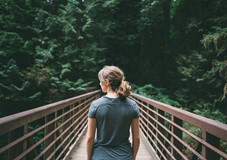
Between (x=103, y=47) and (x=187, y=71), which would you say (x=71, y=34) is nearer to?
(x=103, y=47)

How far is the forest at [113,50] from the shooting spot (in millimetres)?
17734

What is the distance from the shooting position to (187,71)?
1866 centimetres

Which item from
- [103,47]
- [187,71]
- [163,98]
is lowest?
[163,98]

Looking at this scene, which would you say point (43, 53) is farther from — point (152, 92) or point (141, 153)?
point (141, 153)

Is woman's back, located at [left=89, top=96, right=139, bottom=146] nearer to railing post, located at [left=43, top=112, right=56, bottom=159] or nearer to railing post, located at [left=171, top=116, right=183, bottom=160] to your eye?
railing post, located at [left=43, top=112, right=56, bottom=159]

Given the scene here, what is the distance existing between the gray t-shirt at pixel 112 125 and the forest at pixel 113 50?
1056 centimetres

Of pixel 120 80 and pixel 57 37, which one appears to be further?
pixel 57 37

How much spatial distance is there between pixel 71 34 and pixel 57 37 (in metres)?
1.39

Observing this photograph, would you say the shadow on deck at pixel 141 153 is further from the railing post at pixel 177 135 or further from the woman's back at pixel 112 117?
the woman's back at pixel 112 117

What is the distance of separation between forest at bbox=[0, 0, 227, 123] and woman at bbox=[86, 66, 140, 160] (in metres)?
10.6

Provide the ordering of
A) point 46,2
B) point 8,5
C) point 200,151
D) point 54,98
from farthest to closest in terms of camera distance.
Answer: point 46,2
point 8,5
point 54,98
point 200,151

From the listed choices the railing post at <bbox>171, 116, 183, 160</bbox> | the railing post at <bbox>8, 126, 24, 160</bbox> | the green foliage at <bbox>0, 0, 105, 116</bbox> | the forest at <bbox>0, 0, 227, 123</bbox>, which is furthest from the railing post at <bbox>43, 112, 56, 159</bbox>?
the green foliage at <bbox>0, 0, 105, 116</bbox>

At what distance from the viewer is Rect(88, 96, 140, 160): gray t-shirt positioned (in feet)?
10.2

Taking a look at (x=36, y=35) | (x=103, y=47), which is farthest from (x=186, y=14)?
(x=36, y=35)
